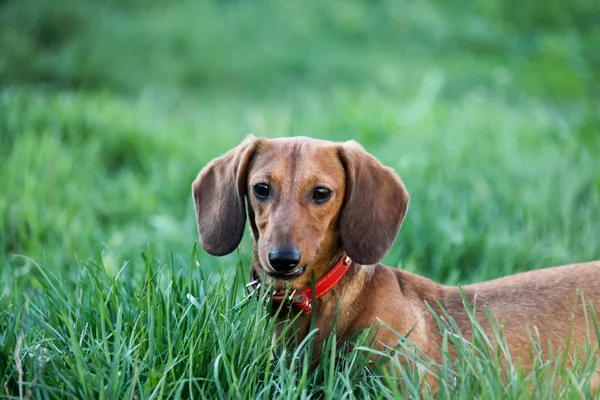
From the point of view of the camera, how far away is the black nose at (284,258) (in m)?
2.72

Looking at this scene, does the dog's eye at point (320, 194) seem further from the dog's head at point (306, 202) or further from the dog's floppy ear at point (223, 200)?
the dog's floppy ear at point (223, 200)

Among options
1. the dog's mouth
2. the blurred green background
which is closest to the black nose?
the dog's mouth

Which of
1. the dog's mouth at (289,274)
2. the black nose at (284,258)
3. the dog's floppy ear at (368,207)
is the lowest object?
the dog's mouth at (289,274)

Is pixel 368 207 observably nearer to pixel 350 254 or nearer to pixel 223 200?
pixel 350 254

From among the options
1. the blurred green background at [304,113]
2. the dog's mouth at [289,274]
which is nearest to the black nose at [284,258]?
the dog's mouth at [289,274]

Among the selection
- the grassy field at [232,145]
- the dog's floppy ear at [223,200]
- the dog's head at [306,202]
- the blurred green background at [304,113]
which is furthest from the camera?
the blurred green background at [304,113]

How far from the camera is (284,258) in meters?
2.72

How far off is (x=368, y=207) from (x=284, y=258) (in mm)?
471

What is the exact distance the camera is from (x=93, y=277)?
3000 mm

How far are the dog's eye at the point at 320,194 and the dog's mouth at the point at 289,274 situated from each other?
266 mm

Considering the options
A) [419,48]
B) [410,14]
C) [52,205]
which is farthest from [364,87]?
[52,205]

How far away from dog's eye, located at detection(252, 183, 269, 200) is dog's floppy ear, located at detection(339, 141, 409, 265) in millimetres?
294

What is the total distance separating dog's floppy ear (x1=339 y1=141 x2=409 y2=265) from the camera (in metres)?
2.99

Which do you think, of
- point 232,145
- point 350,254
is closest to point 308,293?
point 350,254
